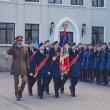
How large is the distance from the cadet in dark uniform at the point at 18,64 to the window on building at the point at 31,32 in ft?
55.1

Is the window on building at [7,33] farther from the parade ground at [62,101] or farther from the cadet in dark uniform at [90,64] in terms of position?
the parade ground at [62,101]

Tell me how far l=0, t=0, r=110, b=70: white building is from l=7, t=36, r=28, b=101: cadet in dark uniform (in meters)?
16.1

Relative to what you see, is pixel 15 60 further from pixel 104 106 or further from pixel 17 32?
pixel 17 32

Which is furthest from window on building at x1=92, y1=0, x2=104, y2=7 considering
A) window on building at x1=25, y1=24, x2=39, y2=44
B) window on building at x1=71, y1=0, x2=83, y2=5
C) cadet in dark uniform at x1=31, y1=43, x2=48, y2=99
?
cadet in dark uniform at x1=31, y1=43, x2=48, y2=99

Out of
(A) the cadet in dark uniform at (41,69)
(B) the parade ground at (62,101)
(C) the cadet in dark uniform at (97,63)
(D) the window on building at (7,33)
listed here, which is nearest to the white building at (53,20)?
(D) the window on building at (7,33)

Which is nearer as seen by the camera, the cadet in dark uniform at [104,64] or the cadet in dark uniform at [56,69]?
the cadet in dark uniform at [56,69]

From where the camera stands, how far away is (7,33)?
3069 cm

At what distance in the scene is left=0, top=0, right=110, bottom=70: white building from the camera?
3059cm

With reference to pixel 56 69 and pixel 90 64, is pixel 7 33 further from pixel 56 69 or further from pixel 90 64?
pixel 56 69

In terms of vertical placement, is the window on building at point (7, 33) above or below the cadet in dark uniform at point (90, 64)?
above

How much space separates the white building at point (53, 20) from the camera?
30.6m

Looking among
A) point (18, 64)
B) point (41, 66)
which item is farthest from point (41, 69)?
point (18, 64)

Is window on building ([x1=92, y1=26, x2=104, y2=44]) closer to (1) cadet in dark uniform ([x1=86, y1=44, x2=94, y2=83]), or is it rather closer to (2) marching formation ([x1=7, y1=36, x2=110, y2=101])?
(1) cadet in dark uniform ([x1=86, y1=44, x2=94, y2=83])

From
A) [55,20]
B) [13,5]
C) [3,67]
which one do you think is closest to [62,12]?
[55,20]
